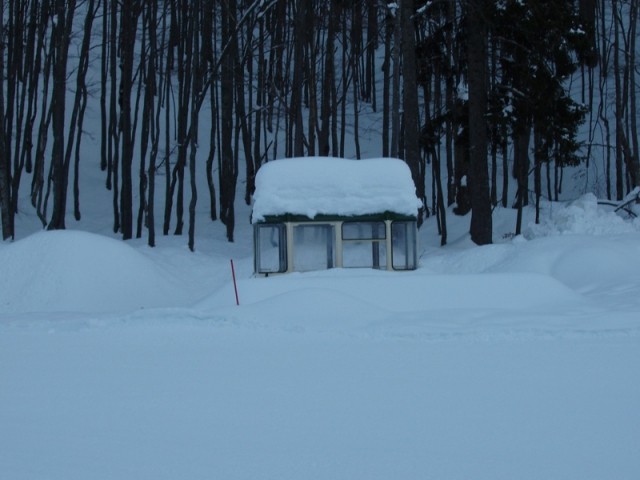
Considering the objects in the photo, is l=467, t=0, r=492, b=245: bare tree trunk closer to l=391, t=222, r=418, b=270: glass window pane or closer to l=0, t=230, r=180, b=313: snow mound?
l=391, t=222, r=418, b=270: glass window pane

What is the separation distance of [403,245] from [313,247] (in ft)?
5.70

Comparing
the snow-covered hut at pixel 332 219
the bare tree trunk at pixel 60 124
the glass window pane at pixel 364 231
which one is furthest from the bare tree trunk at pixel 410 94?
the bare tree trunk at pixel 60 124

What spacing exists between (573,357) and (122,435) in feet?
16.2

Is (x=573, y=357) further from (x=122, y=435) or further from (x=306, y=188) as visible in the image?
(x=306, y=188)

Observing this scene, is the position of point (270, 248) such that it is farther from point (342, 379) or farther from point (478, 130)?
point (478, 130)

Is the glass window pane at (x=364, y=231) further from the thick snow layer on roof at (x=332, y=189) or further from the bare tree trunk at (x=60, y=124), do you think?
the bare tree trunk at (x=60, y=124)

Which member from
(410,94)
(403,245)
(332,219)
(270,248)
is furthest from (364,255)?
(410,94)

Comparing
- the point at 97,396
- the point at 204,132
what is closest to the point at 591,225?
the point at 97,396

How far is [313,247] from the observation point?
1403cm

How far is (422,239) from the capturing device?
26531mm

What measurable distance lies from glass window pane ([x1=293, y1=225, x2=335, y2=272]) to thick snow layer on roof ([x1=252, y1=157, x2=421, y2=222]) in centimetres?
32

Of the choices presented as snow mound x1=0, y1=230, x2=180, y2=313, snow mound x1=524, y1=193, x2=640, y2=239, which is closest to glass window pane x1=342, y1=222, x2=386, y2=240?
snow mound x1=0, y1=230, x2=180, y2=313

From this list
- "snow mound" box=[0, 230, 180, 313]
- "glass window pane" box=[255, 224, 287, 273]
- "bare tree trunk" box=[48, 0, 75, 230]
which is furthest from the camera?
"bare tree trunk" box=[48, 0, 75, 230]

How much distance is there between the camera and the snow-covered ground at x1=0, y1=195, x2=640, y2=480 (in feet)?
15.6
